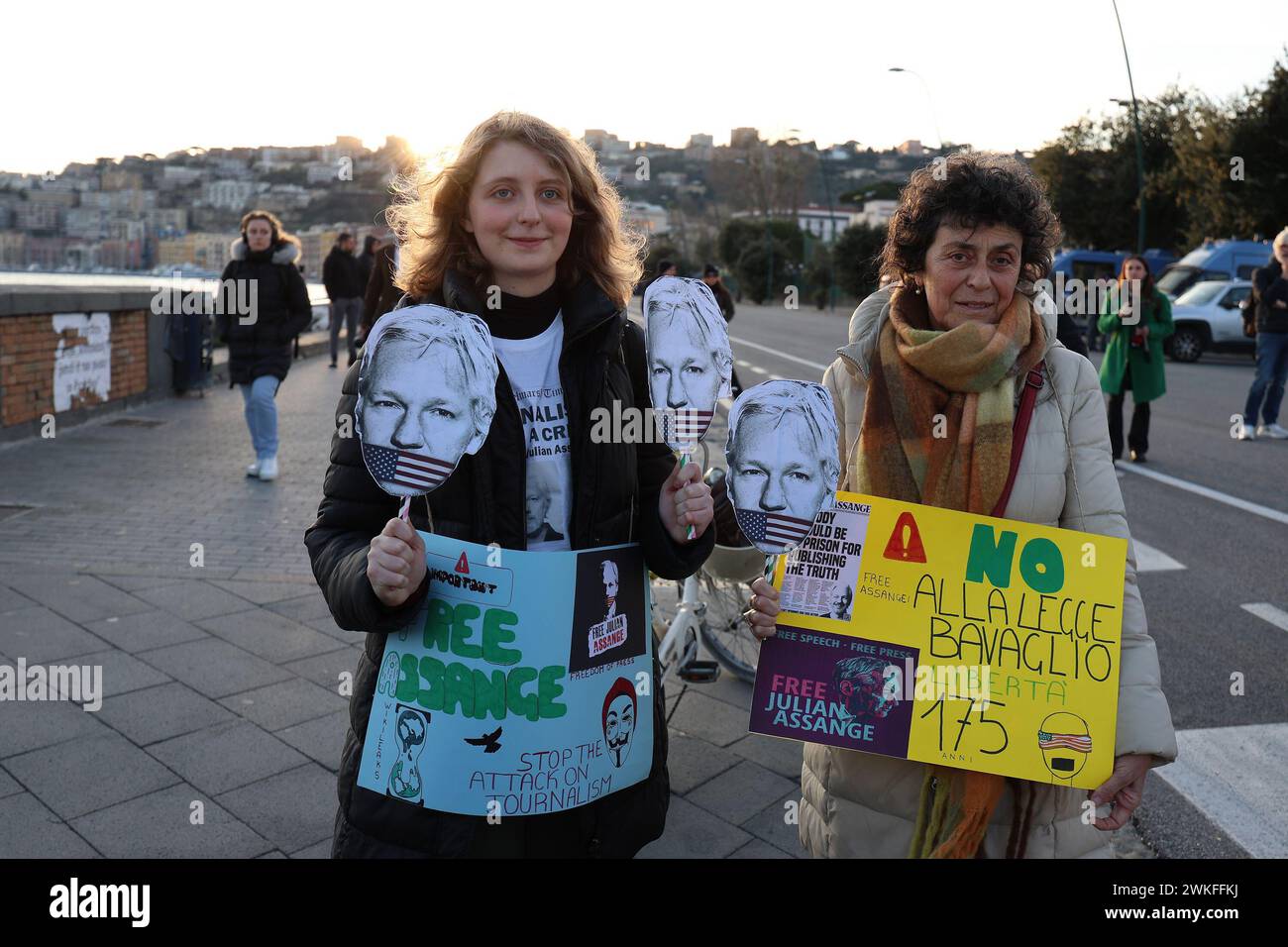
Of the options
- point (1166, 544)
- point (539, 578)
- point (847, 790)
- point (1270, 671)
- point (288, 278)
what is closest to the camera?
point (539, 578)

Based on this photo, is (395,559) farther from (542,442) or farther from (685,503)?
(685,503)

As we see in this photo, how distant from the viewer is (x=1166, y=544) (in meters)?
7.53

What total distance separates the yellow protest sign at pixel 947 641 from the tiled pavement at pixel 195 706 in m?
1.42

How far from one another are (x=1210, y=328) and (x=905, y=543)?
2487cm

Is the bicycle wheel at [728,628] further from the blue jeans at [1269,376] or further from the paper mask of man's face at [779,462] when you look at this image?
the blue jeans at [1269,376]

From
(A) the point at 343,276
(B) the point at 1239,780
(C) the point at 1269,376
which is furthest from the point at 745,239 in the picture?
(B) the point at 1239,780

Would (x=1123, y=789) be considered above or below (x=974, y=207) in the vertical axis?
below

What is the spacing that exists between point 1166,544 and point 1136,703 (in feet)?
19.8

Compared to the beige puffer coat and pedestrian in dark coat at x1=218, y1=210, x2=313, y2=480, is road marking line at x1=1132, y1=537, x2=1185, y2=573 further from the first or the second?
pedestrian in dark coat at x1=218, y1=210, x2=313, y2=480

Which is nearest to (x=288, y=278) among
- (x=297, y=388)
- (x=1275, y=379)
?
(x=297, y=388)

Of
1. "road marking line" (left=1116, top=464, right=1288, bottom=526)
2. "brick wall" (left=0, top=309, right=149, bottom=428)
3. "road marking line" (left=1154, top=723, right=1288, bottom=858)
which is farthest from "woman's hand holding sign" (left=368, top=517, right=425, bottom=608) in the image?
"brick wall" (left=0, top=309, right=149, bottom=428)

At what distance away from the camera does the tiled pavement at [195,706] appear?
135 inches

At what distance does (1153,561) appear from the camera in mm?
7137

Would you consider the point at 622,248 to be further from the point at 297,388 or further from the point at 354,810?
the point at 297,388
